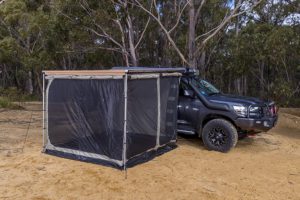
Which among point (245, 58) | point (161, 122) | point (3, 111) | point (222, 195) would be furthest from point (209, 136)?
point (245, 58)

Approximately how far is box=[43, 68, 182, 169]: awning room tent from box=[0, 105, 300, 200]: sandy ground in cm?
31

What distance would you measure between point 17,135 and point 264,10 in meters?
16.6

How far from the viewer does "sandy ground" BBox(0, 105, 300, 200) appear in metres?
6.26

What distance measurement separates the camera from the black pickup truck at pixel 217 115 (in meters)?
8.90

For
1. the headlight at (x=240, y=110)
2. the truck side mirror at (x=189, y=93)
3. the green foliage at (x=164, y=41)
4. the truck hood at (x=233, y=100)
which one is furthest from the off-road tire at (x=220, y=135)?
the green foliage at (x=164, y=41)

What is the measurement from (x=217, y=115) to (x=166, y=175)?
2.61 m

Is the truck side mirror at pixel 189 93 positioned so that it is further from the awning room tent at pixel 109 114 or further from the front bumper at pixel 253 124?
the front bumper at pixel 253 124

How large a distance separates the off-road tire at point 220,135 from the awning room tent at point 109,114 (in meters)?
0.87

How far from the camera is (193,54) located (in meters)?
15.0

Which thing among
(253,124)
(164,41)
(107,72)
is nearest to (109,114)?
(107,72)

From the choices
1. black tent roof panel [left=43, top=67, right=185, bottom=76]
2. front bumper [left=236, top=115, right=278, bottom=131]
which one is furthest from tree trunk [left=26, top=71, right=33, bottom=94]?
front bumper [left=236, top=115, right=278, bottom=131]

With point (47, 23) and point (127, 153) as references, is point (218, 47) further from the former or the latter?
point (127, 153)

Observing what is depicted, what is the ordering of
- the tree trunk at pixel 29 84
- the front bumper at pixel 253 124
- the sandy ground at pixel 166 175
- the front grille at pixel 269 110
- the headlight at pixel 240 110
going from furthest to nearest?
the tree trunk at pixel 29 84
the front grille at pixel 269 110
the headlight at pixel 240 110
the front bumper at pixel 253 124
the sandy ground at pixel 166 175

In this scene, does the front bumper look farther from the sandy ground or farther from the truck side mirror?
the truck side mirror
